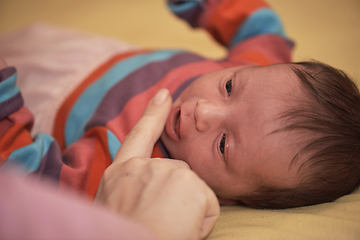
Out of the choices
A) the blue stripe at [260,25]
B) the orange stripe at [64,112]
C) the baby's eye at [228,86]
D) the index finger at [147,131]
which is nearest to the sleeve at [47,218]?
the index finger at [147,131]

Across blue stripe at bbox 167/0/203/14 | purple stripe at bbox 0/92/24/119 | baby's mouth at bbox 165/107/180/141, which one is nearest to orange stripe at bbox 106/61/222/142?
baby's mouth at bbox 165/107/180/141

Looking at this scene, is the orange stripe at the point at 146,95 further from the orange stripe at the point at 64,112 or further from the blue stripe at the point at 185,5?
the blue stripe at the point at 185,5

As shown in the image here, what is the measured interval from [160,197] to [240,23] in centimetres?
105

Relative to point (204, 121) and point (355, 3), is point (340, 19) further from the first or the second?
point (204, 121)

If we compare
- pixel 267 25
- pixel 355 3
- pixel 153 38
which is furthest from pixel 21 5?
pixel 355 3

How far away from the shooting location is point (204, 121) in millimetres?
638

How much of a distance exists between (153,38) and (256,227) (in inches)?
54.1

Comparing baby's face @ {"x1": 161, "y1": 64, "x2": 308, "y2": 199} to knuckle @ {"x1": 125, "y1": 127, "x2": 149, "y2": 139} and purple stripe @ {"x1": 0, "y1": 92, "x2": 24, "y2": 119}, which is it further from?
purple stripe @ {"x1": 0, "y1": 92, "x2": 24, "y2": 119}

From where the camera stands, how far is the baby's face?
60cm

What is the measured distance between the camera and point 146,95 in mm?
827

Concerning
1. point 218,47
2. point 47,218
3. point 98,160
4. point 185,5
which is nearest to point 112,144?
point 98,160

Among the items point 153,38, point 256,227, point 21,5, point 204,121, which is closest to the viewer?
point 256,227

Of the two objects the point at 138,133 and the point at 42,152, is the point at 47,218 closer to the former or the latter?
the point at 138,133

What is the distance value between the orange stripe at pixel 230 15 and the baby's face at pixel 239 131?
63 centimetres
